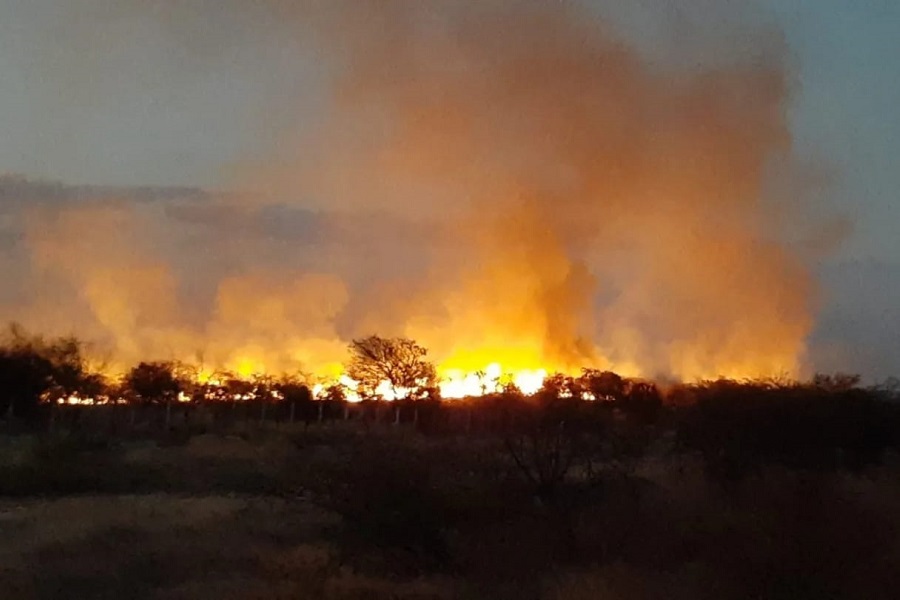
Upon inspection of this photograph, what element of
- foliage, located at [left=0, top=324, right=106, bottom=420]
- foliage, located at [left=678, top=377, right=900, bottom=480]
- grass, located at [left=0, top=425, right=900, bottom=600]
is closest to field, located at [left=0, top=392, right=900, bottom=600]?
grass, located at [left=0, top=425, right=900, bottom=600]

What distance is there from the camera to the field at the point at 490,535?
Answer: 1526 cm

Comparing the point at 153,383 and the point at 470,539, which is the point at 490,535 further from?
the point at 153,383

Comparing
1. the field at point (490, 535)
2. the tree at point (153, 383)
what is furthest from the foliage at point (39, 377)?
the field at point (490, 535)

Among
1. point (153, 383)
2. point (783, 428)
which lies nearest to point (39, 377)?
point (153, 383)

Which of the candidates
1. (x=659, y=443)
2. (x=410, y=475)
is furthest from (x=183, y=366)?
(x=410, y=475)

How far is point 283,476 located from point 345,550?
11927 millimetres

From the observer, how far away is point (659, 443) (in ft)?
100

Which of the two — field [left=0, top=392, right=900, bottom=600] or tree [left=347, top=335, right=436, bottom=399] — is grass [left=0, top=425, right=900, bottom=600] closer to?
field [left=0, top=392, right=900, bottom=600]

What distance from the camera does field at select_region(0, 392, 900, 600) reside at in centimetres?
1526

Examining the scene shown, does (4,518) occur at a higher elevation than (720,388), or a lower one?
lower

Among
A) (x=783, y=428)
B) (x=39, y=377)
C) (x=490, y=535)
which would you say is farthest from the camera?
(x=39, y=377)

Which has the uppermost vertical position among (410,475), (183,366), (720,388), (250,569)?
(183,366)

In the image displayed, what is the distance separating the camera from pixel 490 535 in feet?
58.1

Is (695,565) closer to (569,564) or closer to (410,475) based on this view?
(569,564)
